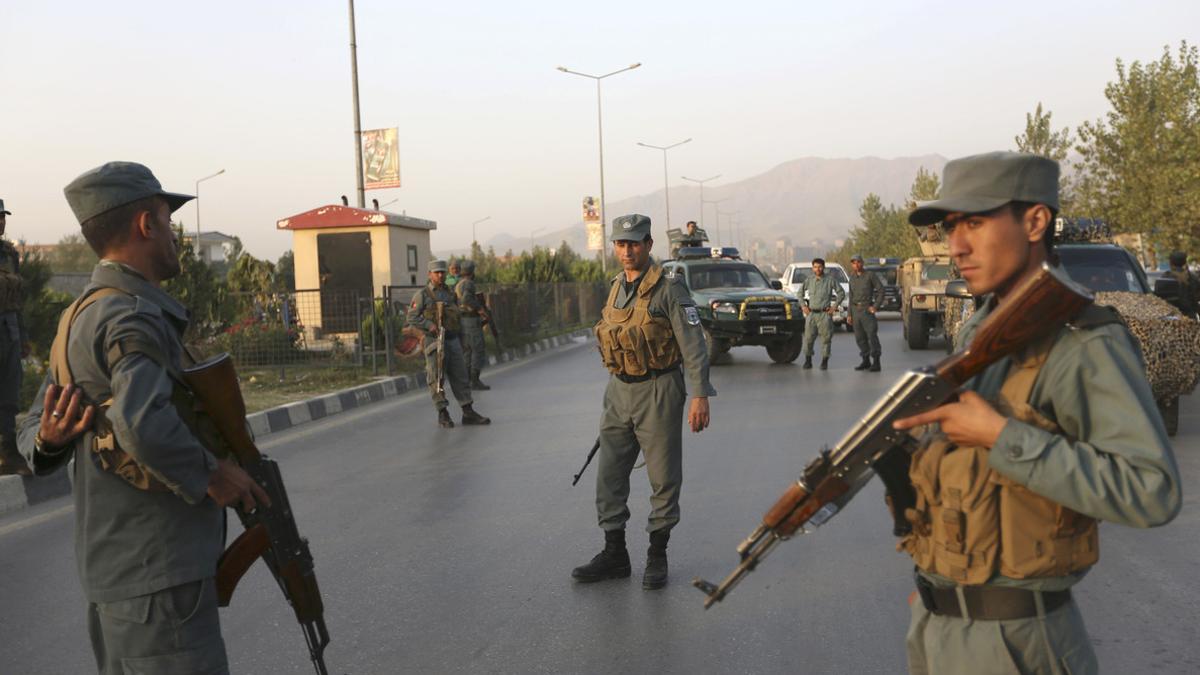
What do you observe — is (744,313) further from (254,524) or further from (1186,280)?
(254,524)

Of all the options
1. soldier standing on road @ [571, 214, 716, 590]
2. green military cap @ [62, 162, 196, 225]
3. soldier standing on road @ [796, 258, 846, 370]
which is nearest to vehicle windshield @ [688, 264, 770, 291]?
soldier standing on road @ [796, 258, 846, 370]

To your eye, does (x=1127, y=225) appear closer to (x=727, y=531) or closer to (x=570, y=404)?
(x=570, y=404)

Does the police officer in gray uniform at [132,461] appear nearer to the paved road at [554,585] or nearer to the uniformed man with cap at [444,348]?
the paved road at [554,585]

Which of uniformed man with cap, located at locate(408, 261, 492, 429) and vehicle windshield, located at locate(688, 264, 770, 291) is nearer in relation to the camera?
uniformed man with cap, located at locate(408, 261, 492, 429)

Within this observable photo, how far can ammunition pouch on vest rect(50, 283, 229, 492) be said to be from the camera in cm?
237

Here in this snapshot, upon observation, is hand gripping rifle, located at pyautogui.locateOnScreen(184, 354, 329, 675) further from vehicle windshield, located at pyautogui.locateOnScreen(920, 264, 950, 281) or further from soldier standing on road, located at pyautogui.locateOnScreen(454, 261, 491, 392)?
vehicle windshield, located at pyautogui.locateOnScreen(920, 264, 950, 281)

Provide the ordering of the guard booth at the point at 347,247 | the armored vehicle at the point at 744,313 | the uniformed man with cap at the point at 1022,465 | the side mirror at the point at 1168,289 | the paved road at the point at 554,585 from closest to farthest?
the uniformed man with cap at the point at 1022,465
the paved road at the point at 554,585
the side mirror at the point at 1168,289
the armored vehicle at the point at 744,313
the guard booth at the point at 347,247

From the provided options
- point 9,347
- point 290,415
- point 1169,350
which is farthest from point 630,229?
point 290,415

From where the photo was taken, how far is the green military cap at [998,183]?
1.99 m

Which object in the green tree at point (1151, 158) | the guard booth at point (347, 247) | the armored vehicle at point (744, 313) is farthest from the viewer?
the green tree at point (1151, 158)

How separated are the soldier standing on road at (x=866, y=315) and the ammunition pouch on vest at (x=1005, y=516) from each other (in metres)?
13.8

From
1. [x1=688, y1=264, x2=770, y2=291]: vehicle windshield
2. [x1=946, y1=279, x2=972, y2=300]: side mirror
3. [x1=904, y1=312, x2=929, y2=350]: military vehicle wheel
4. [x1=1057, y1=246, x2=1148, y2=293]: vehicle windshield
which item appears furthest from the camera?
[x1=904, y1=312, x2=929, y2=350]: military vehicle wheel

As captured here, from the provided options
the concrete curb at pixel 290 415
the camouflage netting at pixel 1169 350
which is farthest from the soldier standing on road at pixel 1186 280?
the concrete curb at pixel 290 415

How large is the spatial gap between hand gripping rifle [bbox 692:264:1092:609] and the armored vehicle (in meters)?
14.0
